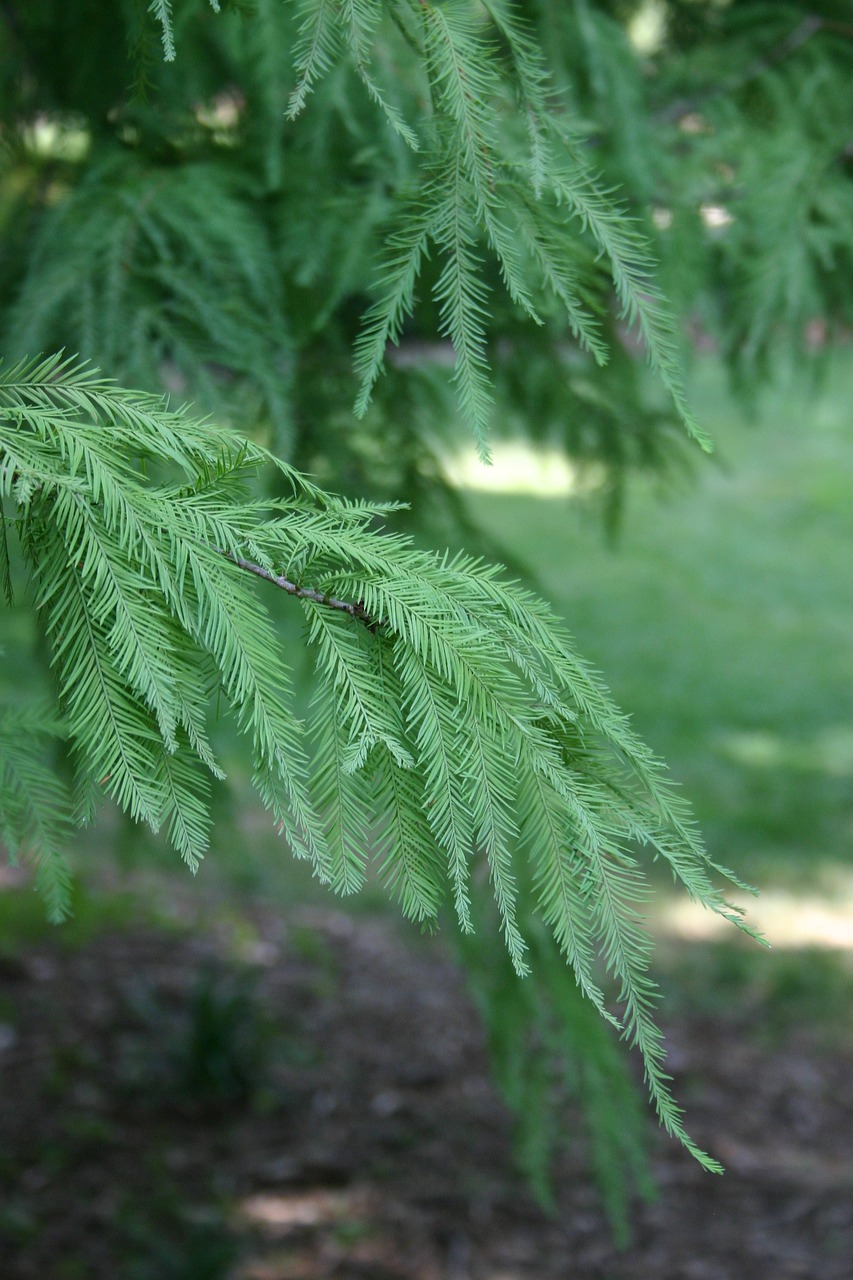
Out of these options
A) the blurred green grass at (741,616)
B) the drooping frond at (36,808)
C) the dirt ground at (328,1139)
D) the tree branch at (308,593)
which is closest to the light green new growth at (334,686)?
the tree branch at (308,593)

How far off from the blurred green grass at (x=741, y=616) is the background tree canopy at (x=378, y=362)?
785mm

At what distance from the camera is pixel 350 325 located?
8.58ft

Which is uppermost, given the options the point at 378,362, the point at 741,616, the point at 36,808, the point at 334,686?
the point at 378,362

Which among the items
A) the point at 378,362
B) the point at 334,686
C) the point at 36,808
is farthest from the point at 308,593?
the point at 36,808

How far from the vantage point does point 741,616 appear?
29.2 feet

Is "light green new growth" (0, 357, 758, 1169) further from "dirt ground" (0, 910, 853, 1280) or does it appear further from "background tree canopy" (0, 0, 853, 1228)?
"dirt ground" (0, 910, 853, 1280)

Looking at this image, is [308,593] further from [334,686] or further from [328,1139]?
[328,1139]

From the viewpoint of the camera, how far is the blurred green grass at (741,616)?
630 cm

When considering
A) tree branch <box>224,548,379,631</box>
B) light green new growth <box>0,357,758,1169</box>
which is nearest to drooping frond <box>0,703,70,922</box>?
light green new growth <box>0,357,758,1169</box>

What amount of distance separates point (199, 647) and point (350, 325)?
159cm

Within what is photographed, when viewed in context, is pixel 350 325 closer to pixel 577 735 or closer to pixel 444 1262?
pixel 577 735

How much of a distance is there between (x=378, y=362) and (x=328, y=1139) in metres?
3.57

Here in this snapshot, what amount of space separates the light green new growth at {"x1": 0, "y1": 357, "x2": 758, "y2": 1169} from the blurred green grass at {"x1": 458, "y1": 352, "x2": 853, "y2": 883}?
211cm

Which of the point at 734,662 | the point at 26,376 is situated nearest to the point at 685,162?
the point at 26,376
